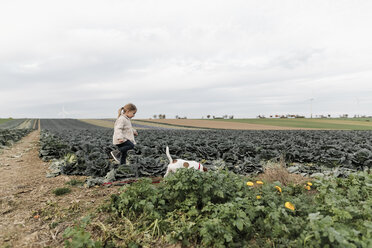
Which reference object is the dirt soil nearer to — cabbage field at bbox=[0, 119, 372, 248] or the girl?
cabbage field at bbox=[0, 119, 372, 248]

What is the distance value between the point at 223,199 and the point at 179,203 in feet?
2.70

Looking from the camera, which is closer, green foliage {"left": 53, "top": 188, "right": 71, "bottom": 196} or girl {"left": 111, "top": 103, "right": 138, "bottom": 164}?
green foliage {"left": 53, "top": 188, "right": 71, "bottom": 196}

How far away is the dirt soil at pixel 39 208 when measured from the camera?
148 inches

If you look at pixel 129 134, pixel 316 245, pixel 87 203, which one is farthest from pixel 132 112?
pixel 316 245

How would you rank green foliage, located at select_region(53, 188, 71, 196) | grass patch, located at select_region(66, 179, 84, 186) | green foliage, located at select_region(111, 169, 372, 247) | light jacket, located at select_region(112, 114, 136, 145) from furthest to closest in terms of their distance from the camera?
light jacket, located at select_region(112, 114, 136, 145) → grass patch, located at select_region(66, 179, 84, 186) → green foliage, located at select_region(53, 188, 71, 196) → green foliage, located at select_region(111, 169, 372, 247)

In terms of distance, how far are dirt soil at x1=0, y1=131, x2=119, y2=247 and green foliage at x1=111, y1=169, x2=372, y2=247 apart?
97cm

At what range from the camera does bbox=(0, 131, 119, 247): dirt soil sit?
148 inches

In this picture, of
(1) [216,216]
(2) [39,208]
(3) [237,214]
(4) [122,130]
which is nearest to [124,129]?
(4) [122,130]

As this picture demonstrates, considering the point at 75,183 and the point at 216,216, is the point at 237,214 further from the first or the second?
the point at 75,183

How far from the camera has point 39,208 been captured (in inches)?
189

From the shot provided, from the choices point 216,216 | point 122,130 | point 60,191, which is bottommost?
point 60,191

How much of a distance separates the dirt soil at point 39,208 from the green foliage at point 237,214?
0.97 meters

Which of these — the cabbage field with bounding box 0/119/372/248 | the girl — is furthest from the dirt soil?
the girl

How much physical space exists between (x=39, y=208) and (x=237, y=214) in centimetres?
412
